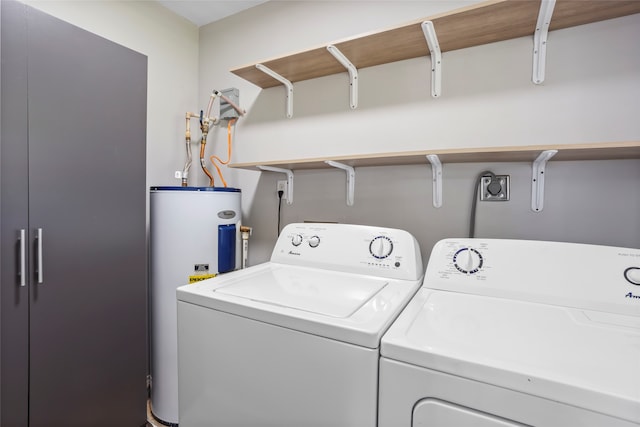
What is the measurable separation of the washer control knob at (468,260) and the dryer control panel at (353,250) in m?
0.16

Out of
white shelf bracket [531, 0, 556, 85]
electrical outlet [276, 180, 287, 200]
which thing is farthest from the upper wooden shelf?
electrical outlet [276, 180, 287, 200]

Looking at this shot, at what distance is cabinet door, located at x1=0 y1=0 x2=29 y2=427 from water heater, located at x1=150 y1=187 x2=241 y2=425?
58 centimetres

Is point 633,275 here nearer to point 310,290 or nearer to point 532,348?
point 532,348

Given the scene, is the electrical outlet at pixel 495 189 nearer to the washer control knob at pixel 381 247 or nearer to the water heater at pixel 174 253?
the washer control knob at pixel 381 247

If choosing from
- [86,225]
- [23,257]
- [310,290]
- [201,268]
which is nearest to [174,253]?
[201,268]

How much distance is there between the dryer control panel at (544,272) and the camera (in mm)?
918

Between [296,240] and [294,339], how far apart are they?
0.68 metres

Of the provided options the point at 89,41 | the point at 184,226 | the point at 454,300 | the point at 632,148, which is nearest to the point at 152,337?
the point at 184,226

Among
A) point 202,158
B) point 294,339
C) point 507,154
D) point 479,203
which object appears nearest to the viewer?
point 294,339

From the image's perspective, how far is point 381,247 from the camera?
1.27 m

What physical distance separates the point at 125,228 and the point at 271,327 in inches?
40.5

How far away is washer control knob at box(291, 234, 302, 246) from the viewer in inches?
57.7

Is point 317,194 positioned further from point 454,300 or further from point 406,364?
point 406,364

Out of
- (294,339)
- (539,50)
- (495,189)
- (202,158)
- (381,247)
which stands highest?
(539,50)
